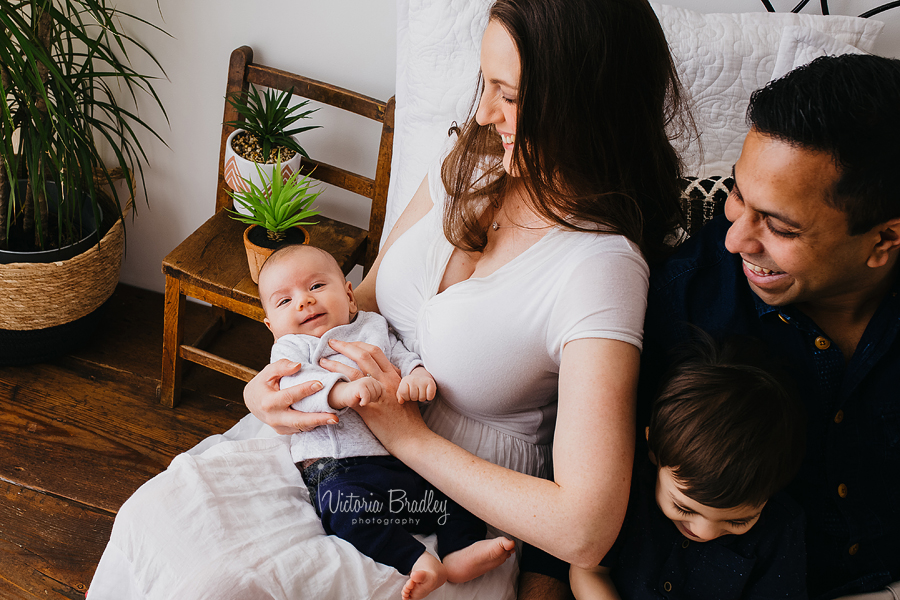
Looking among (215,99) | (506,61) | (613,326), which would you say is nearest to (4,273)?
(215,99)

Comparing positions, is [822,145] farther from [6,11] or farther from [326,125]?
[6,11]

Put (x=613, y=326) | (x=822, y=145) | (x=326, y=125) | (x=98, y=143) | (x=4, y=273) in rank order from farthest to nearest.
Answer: (x=98, y=143), (x=326, y=125), (x=4, y=273), (x=613, y=326), (x=822, y=145)

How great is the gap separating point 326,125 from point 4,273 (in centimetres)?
97

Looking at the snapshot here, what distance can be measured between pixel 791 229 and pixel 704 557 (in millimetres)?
537

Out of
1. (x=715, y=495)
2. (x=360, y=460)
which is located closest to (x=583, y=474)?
(x=715, y=495)

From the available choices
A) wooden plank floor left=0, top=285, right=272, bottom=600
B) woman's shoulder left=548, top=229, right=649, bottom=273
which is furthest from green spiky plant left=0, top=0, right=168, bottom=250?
woman's shoulder left=548, top=229, right=649, bottom=273

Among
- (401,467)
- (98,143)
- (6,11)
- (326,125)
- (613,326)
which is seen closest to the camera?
(613,326)

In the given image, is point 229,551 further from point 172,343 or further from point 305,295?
point 172,343

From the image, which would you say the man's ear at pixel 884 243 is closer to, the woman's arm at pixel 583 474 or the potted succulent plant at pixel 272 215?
the woman's arm at pixel 583 474

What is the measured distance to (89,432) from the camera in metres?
1.94

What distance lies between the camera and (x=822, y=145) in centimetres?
91

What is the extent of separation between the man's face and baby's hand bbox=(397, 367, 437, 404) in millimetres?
545

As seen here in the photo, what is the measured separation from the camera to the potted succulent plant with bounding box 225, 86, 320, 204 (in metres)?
1.78

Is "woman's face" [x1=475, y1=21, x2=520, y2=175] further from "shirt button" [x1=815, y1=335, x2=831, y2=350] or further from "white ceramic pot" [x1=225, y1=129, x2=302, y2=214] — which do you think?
"white ceramic pot" [x1=225, y1=129, x2=302, y2=214]
